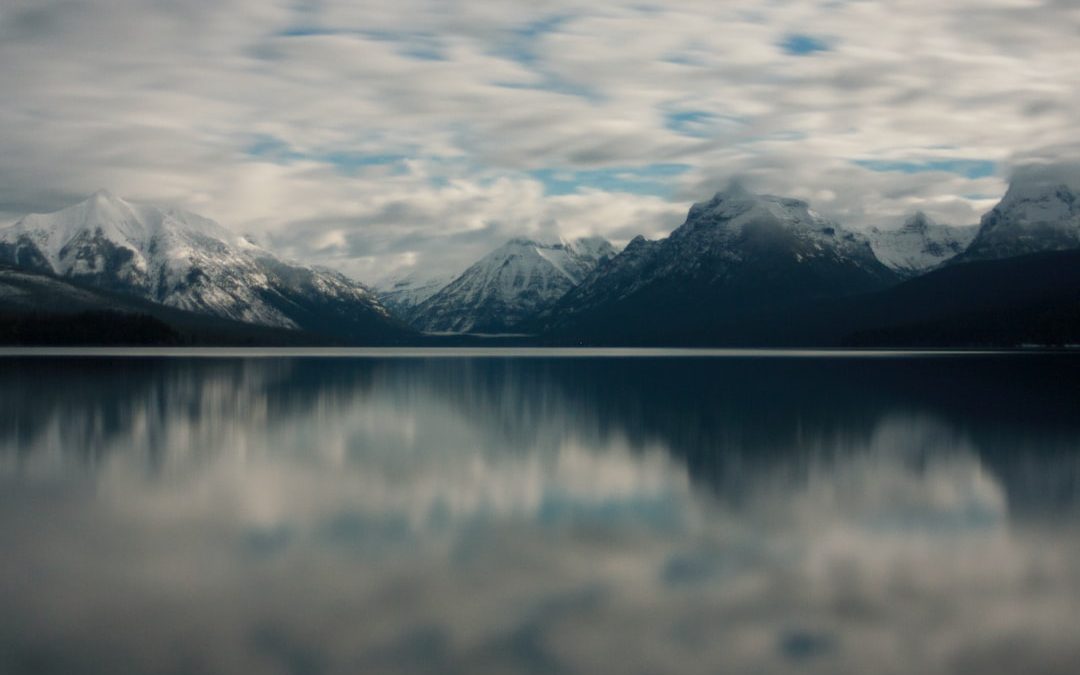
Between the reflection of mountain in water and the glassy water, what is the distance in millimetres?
429

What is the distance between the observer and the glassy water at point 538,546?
16.2m

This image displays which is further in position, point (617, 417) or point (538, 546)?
point (617, 417)

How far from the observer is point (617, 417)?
5500 centimetres

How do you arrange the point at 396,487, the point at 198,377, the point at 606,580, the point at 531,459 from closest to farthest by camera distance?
the point at 606,580 → the point at 396,487 → the point at 531,459 → the point at 198,377

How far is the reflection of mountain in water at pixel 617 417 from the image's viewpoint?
38.5 metres

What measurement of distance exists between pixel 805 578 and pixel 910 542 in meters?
4.88

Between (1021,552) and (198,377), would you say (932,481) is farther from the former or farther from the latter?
(198,377)

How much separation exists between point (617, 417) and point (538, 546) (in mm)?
31969

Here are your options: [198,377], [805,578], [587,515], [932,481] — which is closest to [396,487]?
[587,515]

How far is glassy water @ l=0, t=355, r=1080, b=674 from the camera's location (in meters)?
16.2

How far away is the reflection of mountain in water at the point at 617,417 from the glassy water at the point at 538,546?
0.43m

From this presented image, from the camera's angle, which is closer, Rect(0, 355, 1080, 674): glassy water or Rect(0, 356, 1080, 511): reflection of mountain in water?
Rect(0, 355, 1080, 674): glassy water

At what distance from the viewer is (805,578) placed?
20672 mm

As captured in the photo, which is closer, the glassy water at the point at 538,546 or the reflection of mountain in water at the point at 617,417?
the glassy water at the point at 538,546
